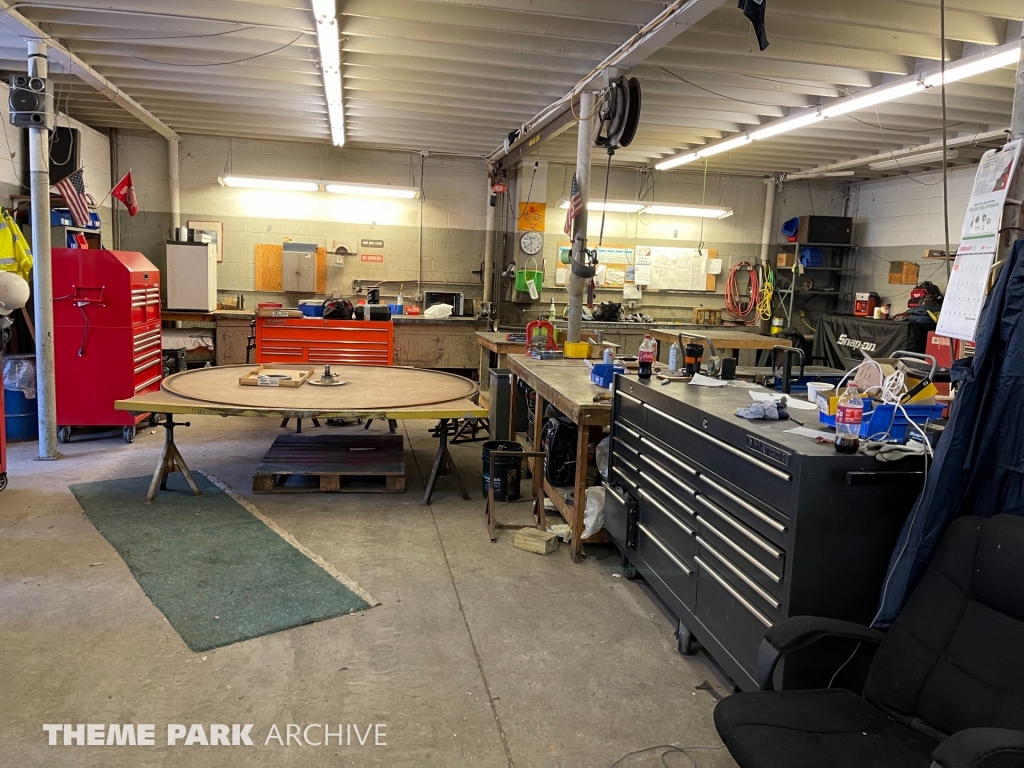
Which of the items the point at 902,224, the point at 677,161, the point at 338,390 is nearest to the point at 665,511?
the point at 338,390

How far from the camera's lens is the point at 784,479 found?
82.5 inches

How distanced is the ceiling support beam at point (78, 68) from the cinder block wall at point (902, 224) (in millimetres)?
9046

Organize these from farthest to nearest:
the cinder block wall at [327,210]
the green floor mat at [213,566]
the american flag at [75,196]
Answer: the cinder block wall at [327,210], the american flag at [75,196], the green floor mat at [213,566]

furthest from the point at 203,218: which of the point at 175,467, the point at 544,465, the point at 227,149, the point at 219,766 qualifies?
the point at 219,766

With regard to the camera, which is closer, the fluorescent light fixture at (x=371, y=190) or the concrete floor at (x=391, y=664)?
the concrete floor at (x=391, y=664)

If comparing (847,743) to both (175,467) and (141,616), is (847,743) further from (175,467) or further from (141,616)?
(175,467)

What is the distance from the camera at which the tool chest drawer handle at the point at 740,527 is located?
218cm

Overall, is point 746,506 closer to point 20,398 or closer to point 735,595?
point 735,595

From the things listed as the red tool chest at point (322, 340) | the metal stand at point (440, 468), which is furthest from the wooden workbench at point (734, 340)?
the metal stand at point (440, 468)

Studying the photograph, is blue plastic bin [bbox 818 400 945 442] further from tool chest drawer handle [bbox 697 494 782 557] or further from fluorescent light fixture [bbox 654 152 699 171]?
fluorescent light fixture [bbox 654 152 699 171]

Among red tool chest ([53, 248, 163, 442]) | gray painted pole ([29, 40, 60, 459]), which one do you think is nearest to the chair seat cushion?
gray painted pole ([29, 40, 60, 459])

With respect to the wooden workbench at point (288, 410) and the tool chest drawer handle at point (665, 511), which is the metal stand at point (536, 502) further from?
the tool chest drawer handle at point (665, 511)

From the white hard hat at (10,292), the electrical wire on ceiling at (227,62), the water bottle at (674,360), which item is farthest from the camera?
the electrical wire on ceiling at (227,62)

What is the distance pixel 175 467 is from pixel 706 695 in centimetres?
358
